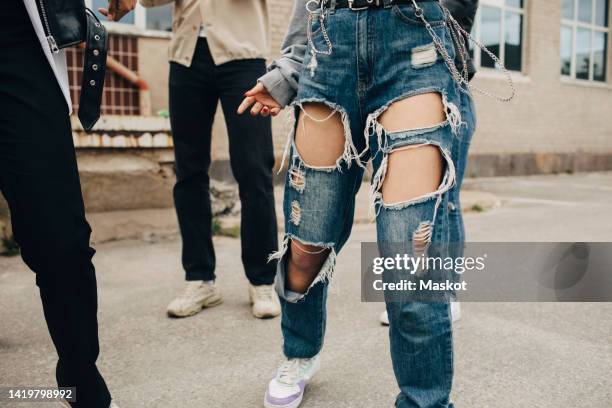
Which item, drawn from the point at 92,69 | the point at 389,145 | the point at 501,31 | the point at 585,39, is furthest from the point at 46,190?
the point at 585,39

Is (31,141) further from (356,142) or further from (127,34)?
(127,34)

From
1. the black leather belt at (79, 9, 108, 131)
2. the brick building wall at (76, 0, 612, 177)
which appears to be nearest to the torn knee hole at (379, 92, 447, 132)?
the black leather belt at (79, 9, 108, 131)

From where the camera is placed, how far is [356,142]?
1.77 meters

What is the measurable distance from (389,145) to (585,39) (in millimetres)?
13448

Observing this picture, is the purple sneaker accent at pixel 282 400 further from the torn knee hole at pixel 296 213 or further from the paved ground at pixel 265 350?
the torn knee hole at pixel 296 213

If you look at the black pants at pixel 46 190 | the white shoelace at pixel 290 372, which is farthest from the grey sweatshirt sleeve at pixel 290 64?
the white shoelace at pixel 290 372

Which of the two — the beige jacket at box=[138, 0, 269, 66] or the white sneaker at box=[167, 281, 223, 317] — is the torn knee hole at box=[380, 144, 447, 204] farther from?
the white sneaker at box=[167, 281, 223, 317]

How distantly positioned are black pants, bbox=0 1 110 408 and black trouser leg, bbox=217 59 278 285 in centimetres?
125

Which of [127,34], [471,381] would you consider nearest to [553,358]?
[471,381]

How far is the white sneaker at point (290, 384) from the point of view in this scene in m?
1.95

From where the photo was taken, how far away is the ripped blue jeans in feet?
5.06

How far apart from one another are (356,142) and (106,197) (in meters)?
3.43

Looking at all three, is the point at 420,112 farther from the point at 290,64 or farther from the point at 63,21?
the point at 63,21

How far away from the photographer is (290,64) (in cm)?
182
